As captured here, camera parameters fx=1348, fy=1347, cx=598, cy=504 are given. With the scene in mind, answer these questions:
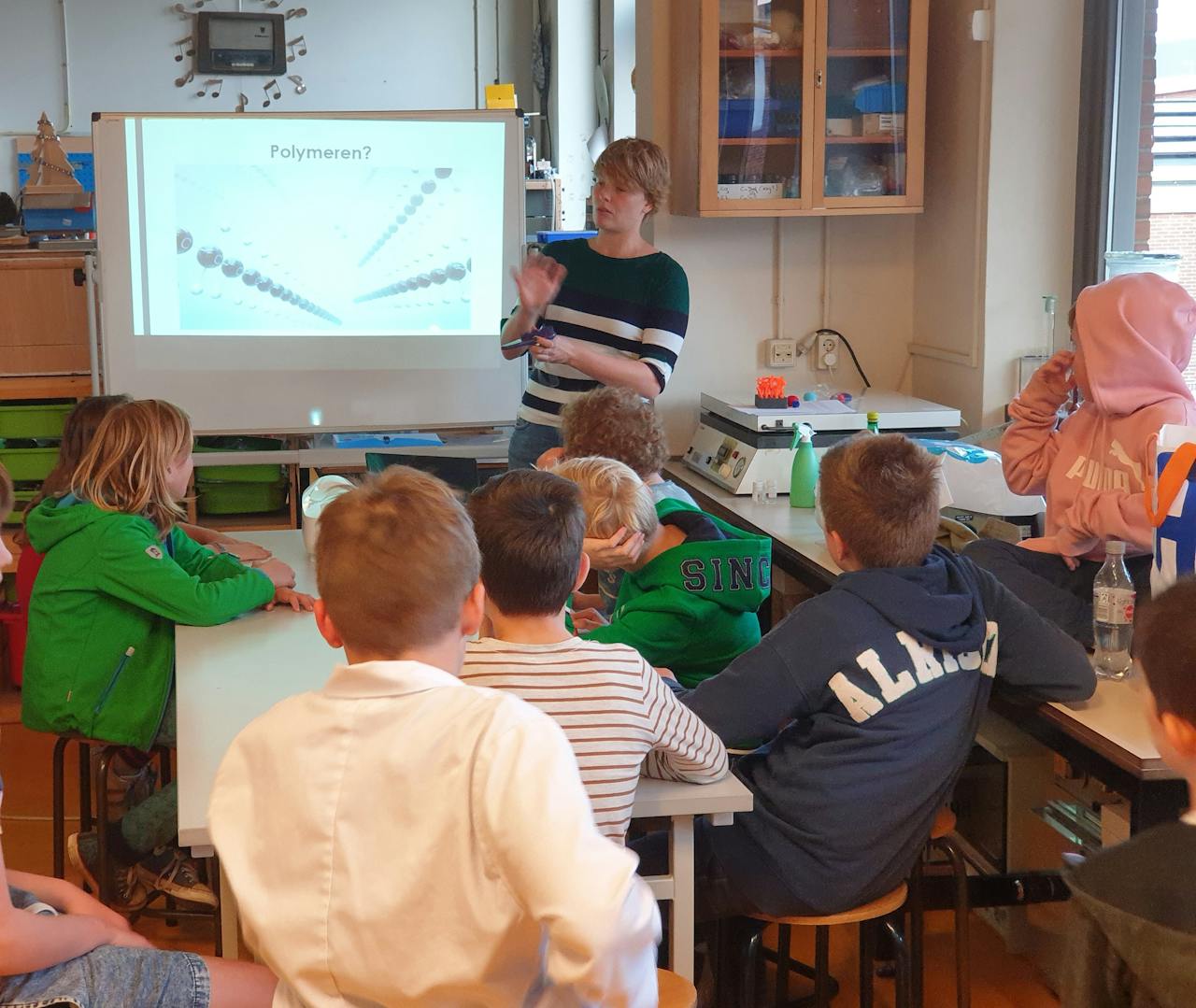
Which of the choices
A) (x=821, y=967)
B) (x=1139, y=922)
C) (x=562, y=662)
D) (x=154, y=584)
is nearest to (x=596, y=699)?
(x=562, y=662)

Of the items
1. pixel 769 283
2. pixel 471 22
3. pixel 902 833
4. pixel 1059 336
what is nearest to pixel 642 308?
pixel 769 283

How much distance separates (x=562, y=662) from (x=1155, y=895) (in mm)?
699

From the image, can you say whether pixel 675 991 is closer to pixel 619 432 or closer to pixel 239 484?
pixel 619 432

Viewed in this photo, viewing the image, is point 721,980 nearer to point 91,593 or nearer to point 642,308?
point 91,593

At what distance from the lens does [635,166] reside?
121 inches

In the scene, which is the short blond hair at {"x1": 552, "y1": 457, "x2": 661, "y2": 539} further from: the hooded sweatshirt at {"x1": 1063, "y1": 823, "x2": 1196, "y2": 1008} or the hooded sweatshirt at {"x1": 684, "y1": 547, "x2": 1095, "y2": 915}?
the hooded sweatshirt at {"x1": 1063, "y1": 823, "x2": 1196, "y2": 1008}

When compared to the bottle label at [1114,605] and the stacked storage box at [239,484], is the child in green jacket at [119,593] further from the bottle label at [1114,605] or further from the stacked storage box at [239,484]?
the stacked storage box at [239,484]

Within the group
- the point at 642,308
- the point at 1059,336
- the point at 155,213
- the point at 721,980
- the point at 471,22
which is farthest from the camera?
the point at 471,22

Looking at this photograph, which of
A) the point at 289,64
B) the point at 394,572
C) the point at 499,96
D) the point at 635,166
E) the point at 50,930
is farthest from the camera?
the point at 289,64

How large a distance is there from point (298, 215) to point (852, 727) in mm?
2685

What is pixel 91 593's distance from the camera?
7.70 feet

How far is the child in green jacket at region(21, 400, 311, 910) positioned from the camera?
7.63ft

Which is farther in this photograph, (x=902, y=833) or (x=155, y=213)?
(x=155, y=213)

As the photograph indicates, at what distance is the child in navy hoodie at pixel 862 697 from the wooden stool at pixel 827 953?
18 mm
